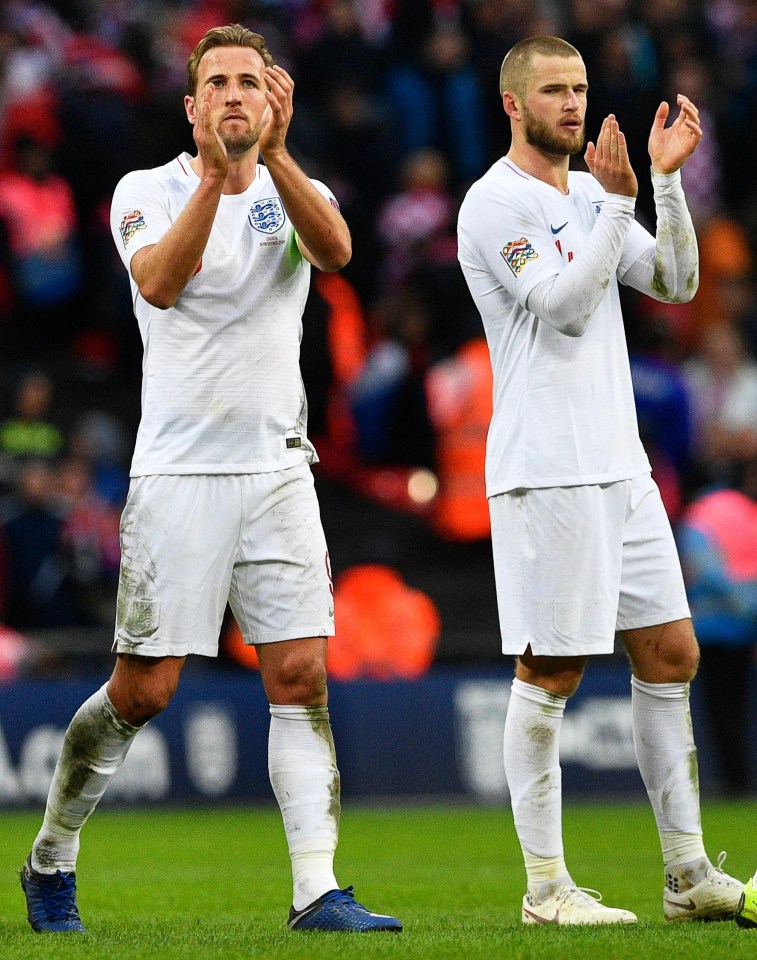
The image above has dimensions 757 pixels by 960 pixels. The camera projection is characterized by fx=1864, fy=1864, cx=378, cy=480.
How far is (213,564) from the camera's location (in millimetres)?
5758

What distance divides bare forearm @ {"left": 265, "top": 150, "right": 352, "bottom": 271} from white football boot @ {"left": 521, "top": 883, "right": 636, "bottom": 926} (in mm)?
2073

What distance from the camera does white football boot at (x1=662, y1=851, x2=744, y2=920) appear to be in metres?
5.76

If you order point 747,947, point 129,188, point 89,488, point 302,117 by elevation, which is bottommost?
point 747,947

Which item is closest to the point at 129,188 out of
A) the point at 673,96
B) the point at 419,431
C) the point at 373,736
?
the point at 373,736

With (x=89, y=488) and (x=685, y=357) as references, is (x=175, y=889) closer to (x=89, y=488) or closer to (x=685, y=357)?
(x=89, y=488)

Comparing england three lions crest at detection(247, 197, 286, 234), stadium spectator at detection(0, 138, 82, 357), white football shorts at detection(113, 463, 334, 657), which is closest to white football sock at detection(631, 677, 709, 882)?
white football shorts at detection(113, 463, 334, 657)

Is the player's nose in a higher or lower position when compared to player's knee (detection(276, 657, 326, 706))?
higher

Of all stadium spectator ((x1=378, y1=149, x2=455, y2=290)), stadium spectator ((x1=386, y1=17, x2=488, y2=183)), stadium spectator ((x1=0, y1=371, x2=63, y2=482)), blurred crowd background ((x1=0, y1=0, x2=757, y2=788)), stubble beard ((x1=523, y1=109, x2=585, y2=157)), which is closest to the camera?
stubble beard ((x1=523, y1=109, x2=585, y2=157))

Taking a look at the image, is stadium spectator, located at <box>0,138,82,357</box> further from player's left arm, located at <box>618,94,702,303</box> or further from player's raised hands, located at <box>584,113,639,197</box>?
player's raised hands, located at <box>584,113,639,197</box>

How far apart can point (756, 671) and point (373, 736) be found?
2618mm

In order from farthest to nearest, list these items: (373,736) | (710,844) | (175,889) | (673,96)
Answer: (673,96) < (373,736) < (710,844) < (175,889)

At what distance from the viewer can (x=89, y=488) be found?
13.4m

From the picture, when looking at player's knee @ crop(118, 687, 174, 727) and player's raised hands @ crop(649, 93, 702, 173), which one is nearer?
player's knee @ crop(118, 687, 174, 727)

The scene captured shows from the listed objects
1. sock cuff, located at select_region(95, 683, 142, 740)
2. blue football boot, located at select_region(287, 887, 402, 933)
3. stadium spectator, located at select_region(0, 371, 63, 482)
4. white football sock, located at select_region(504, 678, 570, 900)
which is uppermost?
stadium spectator, located at select_region(0, 371, 63, 482)
